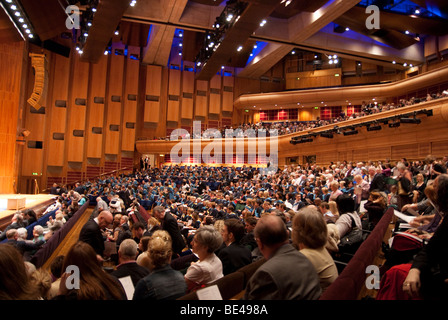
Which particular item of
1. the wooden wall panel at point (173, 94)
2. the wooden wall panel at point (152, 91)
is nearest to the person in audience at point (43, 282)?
the wooden wall panel at point (152, 91)

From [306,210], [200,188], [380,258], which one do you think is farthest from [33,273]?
[200,188]

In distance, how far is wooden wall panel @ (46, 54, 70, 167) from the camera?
59.0 ft

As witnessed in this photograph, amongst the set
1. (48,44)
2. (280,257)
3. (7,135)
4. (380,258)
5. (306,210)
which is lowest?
(380,258)

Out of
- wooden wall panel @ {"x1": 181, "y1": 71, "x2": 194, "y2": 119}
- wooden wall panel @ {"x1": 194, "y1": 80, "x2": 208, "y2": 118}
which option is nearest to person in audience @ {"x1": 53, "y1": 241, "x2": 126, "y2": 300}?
wooden wall panel @ {"x1": 181, "y1": 71, "x2": 194, "y2": 119}

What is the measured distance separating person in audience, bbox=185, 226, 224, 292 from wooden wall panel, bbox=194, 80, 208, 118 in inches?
778

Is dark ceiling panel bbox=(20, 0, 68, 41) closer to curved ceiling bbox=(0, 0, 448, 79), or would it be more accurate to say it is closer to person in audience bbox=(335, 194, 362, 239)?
curved ceiling bbox=(0, 0, 448, 79)

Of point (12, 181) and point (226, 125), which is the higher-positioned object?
point (226, 125)

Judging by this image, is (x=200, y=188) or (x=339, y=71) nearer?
(x=200, y=188)

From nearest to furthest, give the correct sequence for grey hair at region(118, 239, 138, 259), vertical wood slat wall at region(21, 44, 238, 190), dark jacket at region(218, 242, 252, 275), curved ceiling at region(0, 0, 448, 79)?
grey hair at region(118, 239, 138, 259)
dark jacket at region(218, 242, 252, 275)
curved ceiling at region(0, 0, 448, 79)
vertical wood slat wall at region(21, 44, 238, 190)

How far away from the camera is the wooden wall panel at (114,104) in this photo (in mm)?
19562

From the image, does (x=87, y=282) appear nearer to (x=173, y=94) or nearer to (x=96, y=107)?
(x=96, y=107)
